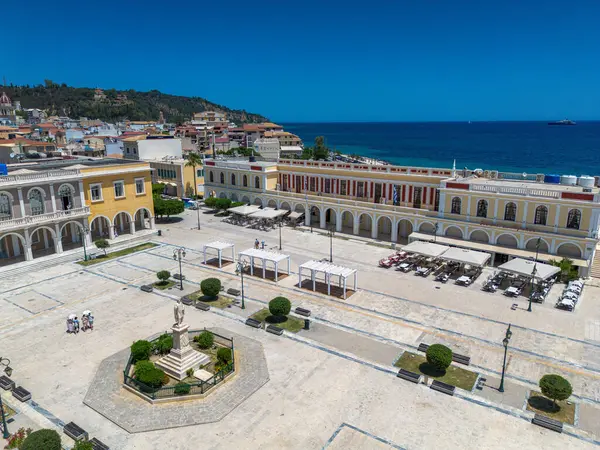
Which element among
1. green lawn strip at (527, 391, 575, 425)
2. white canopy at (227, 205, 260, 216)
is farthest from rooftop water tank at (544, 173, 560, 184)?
white canopy at (227, 205, 260, 216)

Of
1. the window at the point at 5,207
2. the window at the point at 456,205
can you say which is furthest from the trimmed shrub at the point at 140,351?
the window at the point at 456,205

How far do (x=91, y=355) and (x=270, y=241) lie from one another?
2331 cm

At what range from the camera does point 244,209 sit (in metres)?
50.8

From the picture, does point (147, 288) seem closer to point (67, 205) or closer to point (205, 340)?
point (205, 340)

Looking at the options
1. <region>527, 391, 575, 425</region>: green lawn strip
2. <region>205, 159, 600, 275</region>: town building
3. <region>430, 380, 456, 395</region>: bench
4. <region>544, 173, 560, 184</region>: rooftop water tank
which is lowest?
<region>527, 391, 575, 425</region>: green lawn strip

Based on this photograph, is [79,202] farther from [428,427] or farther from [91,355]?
[428,427]

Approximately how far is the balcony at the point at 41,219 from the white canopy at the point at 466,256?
30.6 metres

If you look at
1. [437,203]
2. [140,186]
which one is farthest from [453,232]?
[140,186]

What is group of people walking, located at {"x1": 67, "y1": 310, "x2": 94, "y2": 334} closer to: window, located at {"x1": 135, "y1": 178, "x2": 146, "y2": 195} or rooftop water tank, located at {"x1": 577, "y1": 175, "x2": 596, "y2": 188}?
window, located at {"x1": 135, "y1": 178, "x2": 146, "y2": 195}

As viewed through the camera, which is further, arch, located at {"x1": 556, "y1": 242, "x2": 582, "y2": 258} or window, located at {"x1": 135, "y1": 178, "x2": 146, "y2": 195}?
window, located at {"x1": 135, "y1": 178, "x2": 146, "y2": 195}

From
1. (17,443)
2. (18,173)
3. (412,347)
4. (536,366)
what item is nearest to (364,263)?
(412,347)

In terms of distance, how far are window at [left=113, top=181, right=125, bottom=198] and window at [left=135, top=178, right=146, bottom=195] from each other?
4.92 feet

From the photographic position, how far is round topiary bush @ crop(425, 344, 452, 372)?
19.8m

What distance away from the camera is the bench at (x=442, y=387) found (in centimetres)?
1908
